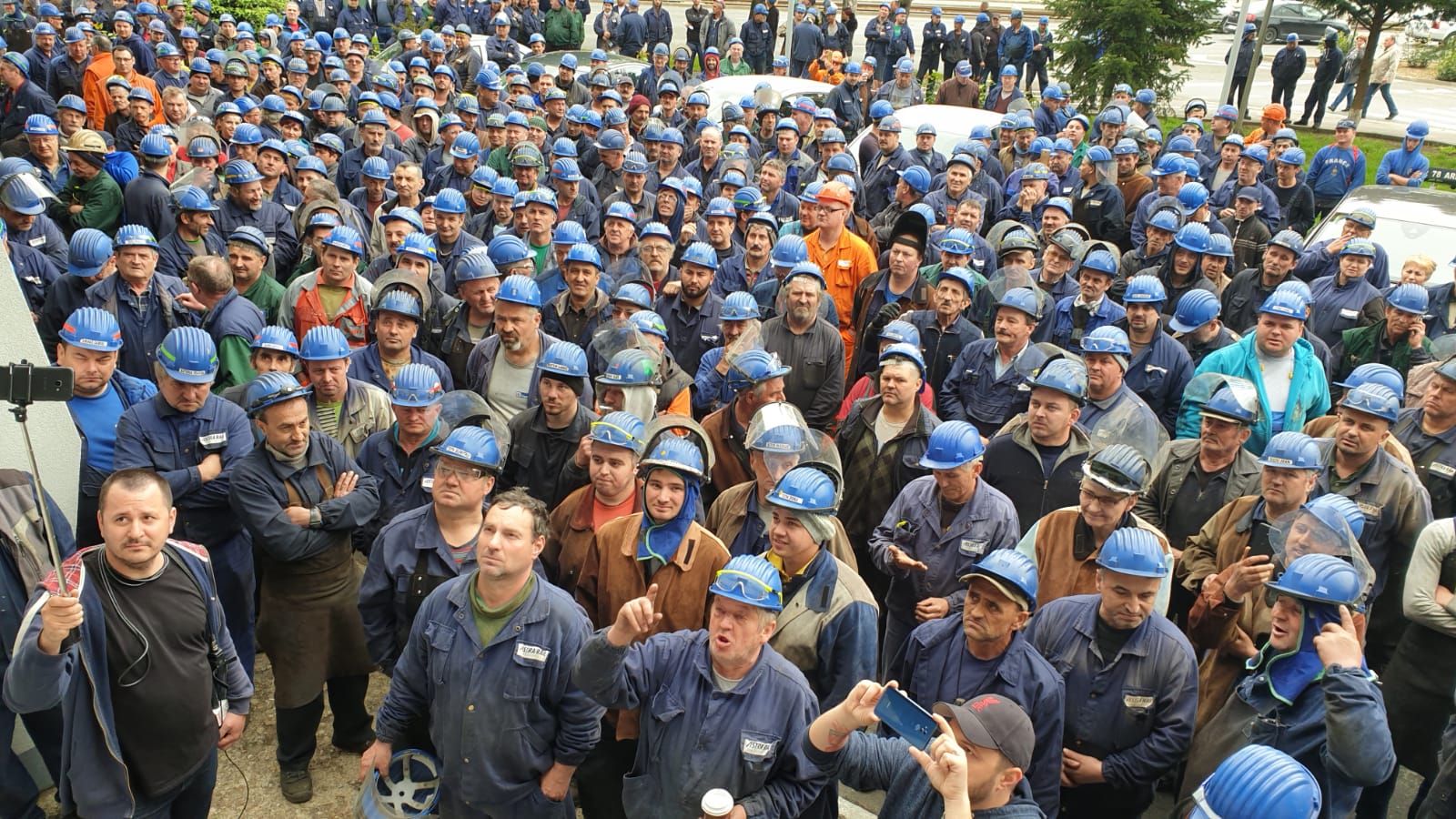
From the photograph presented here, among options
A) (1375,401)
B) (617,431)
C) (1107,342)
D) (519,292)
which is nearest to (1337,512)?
(1375,401)

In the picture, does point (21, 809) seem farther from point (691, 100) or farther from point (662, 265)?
point (691, 100)

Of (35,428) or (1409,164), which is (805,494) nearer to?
(35,428)

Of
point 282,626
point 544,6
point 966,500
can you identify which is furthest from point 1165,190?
point 544,6

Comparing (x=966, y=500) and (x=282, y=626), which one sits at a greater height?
(x=966, y=500)

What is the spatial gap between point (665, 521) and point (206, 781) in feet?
7.15

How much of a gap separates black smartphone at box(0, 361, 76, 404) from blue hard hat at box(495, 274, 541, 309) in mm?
3163

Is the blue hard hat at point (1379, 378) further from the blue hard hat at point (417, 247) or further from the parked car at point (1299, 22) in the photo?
the parked car at point (1299, 22)

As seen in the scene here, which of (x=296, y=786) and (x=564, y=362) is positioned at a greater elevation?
(x=564, y=362)

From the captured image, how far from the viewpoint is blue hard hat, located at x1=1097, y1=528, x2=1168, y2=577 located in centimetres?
425

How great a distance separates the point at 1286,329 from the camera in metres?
6.79

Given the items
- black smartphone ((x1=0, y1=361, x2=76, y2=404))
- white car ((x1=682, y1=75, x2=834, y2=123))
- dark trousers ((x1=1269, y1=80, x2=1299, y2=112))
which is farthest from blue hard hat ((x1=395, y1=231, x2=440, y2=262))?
dark trousers ((x1=1269, y1=80, x2=1299, y2=112))

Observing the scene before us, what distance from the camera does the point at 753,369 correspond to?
242 inches

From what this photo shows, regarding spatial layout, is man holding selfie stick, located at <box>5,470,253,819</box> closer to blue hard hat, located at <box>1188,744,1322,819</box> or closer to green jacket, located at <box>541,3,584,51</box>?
blue hard hat, located at <box>1188,744,1322,819</box>

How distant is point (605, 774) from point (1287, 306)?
193 inches
